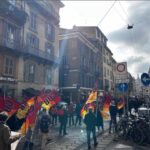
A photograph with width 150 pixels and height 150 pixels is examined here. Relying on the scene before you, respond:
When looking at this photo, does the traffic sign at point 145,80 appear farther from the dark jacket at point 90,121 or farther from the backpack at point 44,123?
the backpack at point 44,123

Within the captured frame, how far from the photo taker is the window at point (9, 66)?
24719mm

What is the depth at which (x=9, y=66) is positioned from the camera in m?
25.2

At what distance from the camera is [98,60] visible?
54875mm

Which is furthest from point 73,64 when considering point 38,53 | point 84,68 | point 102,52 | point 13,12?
point 102,52

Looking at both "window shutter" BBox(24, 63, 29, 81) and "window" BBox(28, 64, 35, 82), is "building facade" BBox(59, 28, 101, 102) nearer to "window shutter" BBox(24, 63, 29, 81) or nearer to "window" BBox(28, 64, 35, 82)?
"window" BBox(28, 64, 35, 82)

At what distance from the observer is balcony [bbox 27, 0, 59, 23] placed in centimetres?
3017

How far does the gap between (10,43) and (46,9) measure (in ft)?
31.5

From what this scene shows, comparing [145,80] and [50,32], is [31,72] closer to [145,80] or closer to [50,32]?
[50,32]

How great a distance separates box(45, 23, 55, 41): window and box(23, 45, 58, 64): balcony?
2737 mm

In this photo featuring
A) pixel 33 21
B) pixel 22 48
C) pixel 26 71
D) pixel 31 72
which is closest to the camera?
pixel 22 48

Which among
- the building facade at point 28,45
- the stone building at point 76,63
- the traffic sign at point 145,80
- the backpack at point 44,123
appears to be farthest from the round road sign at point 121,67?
the stone building at point 76,63

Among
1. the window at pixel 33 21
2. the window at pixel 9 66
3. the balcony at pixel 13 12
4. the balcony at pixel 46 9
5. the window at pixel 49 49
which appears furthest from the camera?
the window at pixel 49 49

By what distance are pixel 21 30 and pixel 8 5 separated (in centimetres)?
349

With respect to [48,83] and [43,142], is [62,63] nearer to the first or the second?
[48,83]
